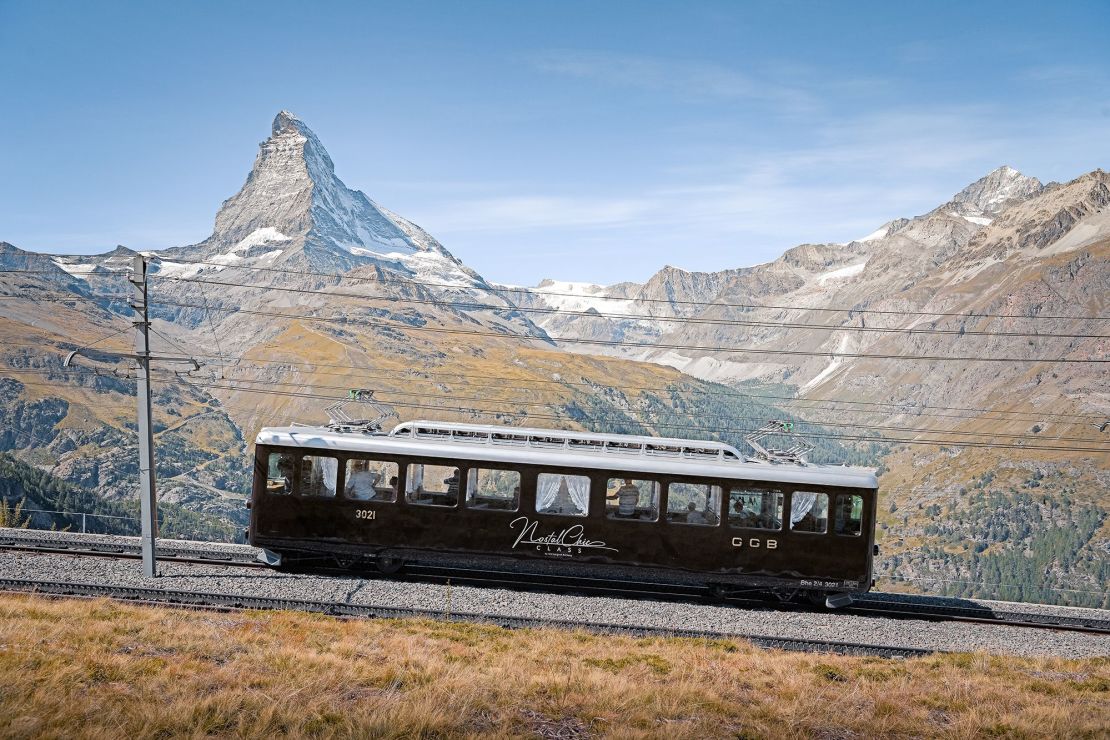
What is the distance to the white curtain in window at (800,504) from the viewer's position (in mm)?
22688

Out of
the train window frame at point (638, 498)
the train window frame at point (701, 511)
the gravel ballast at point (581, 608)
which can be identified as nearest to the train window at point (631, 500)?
the train window frame at point (638, 498)

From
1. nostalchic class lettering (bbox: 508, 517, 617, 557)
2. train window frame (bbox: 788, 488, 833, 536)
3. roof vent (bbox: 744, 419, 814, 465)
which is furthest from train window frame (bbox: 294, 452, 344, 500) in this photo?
train window frame (bbox: 788, 488, 833, 536)

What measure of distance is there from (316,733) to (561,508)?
471 inches

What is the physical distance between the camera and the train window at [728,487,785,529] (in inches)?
894

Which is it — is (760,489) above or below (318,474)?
above

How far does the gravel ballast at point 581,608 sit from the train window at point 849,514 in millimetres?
2205

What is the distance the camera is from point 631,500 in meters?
22.9

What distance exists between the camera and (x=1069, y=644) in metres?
21.7

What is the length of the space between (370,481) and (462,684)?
10.4 meters

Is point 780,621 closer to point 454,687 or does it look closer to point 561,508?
point 561,508

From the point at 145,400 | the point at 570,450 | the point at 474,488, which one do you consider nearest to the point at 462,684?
the point at 474,488

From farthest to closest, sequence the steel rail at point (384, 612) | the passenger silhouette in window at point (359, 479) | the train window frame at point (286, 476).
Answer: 1. the train window frame at point (286, 476)
2. the passenger silhouette in window at point (359, 479)
3. the steel rail at point (384, 612)

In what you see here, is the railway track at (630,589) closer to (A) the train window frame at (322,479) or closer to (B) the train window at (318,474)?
(A) the train window frame at (322,479)

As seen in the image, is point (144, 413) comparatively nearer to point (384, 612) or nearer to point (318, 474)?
point (318, 474)
